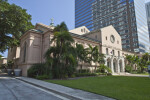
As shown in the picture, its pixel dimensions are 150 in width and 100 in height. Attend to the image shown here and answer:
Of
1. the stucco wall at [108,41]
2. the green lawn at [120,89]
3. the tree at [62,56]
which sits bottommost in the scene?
the green lawn at [120,89]

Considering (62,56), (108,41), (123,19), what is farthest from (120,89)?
(123,19)

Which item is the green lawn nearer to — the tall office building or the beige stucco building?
the beige stucco building

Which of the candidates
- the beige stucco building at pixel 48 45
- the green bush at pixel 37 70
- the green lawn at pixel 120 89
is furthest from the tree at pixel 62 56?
the green lawn at pixel 120 89

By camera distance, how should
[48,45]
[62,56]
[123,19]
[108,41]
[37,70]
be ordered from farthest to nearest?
[123,19] → [108,41] → [48,45] → [37,70] → [62,56]

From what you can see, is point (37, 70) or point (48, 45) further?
point (48, 45)

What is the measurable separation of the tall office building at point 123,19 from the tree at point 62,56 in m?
60.1

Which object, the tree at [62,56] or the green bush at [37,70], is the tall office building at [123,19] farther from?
the green bush at [37,70]

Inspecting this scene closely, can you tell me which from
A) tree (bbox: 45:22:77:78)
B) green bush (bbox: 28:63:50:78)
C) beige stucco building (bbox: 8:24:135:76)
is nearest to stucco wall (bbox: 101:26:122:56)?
beige stucco building (bbox: 8:24:135:76)

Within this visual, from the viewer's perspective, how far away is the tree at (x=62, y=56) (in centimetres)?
1436

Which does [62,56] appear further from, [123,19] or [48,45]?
[123,19]

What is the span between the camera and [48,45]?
19312 millimetres

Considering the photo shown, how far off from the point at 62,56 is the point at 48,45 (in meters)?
6.18

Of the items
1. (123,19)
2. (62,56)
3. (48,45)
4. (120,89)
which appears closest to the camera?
(120,89)

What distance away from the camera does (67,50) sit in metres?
14.9
